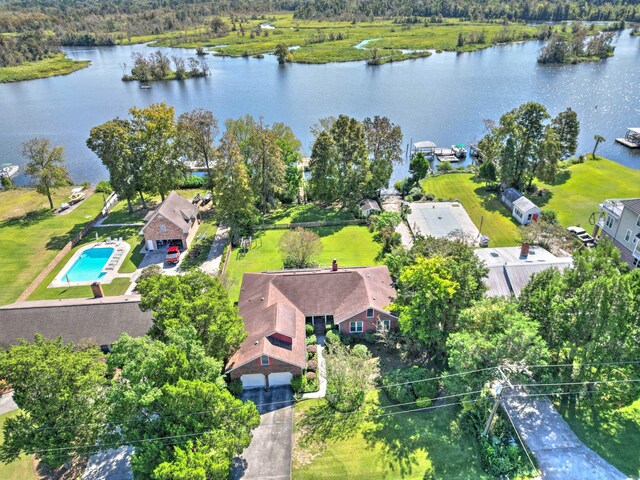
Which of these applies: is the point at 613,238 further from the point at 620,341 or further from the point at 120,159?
the point at 120,159

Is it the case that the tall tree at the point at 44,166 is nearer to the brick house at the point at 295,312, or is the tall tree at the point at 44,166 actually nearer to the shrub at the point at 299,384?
the brick house at the point at 295,312

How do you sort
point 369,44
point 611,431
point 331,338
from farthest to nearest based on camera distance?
point 369,44 → point 331,338 → point 611,431

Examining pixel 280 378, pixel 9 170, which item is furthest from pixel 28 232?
pixel 280 378

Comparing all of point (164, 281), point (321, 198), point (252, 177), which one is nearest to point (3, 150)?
point (252, 177)

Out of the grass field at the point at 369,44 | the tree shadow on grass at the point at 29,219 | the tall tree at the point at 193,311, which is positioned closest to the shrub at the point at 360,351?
the tall tree at the point at 193,311

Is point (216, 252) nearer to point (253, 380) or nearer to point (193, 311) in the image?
point (253, 380)

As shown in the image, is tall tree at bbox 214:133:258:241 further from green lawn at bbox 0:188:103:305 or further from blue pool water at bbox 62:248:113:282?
green lawn at bbox 0:188:103:305
